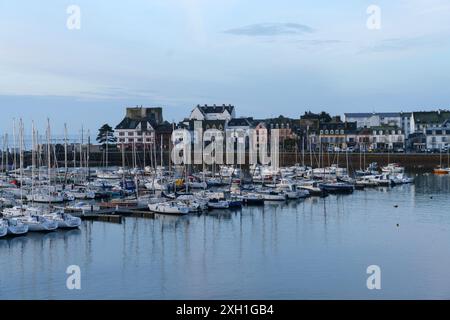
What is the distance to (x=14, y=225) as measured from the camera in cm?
2795

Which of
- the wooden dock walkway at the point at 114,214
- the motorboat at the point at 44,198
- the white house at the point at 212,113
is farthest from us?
the white house at the point at 212,113

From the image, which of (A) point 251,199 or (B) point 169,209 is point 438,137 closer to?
(A) point 251,199

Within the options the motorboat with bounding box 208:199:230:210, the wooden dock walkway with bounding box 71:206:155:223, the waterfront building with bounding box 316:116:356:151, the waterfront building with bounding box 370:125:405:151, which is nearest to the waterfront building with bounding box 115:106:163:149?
the waterfront building with bounding box 316:116:356:151

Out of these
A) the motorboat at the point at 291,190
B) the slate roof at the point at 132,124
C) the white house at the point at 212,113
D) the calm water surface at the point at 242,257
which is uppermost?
the white house at the point at 212,113

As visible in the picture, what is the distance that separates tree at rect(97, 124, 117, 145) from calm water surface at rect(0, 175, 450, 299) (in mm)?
45586

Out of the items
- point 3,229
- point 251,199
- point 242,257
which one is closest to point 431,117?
point 251,199

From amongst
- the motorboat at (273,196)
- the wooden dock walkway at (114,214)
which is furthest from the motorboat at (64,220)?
the motorboat at (273,196)

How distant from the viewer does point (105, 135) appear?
80.2m

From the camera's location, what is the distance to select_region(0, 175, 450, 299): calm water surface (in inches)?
822

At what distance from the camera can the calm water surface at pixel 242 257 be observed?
20.9m

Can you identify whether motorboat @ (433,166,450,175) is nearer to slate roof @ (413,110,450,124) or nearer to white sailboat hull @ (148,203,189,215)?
slate roof @ (413,110,450,124)

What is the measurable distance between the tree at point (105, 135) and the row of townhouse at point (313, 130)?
181cm

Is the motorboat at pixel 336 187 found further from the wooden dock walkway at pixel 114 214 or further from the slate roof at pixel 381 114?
the slate roof at pixel 381 114
